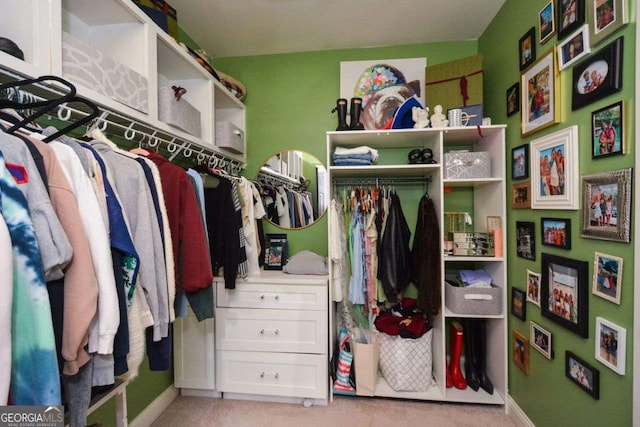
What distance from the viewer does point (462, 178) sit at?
6.17 feet

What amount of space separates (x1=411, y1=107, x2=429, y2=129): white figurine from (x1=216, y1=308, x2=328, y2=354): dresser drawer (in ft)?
4.55

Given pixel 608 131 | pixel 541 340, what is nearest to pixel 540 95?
pixel 608 131

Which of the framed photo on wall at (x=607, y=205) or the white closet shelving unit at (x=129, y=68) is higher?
the white closet shelving unit at (x=129, y=68)

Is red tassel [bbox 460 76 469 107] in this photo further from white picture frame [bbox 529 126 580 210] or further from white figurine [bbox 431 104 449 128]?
white picture frame [bbox 529 126 580 210]

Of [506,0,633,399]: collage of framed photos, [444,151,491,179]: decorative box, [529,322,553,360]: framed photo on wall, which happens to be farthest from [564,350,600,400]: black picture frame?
[444,151,491,179]: decorative box

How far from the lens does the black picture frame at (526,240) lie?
1.59m

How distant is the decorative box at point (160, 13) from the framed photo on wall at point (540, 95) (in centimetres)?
199

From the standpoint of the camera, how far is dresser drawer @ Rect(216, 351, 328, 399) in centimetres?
185

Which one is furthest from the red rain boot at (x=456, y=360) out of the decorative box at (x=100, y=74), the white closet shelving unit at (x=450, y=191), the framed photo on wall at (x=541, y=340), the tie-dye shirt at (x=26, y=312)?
the decorative box at (x=100, y=74)

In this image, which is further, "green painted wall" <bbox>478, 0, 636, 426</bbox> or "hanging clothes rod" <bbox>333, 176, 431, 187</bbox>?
"hanging clothes rod" <bbox>333, 176, 431, 187</bbox>

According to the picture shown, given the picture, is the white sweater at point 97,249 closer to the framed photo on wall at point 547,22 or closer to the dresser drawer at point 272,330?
the dresser drawer at point 272,330

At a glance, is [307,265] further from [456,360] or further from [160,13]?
[160,13]

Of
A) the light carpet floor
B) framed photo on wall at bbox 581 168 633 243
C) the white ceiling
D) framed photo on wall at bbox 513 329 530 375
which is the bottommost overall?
the light carpet floor

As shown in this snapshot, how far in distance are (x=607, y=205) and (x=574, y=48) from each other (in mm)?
726
